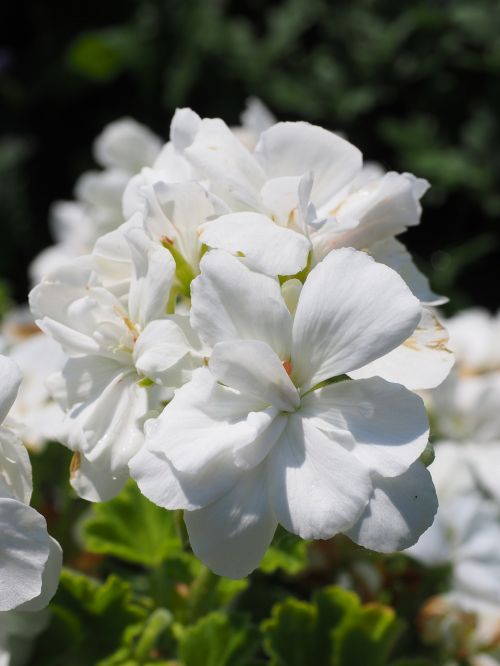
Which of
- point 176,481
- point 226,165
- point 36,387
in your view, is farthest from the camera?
point 36,387

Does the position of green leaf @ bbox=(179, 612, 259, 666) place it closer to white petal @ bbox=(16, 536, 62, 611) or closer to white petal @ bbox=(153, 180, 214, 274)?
white petal @ bbox=(16, 536, 62, 611)

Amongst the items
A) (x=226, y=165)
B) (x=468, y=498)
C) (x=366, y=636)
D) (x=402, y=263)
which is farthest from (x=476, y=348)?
(x=226, y=165)

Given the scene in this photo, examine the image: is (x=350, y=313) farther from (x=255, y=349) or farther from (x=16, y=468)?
(x=16, y=468)

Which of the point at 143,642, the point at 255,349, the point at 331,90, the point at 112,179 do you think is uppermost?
the point at 255,349

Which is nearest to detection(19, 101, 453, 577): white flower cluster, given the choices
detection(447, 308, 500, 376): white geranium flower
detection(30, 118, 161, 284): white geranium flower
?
detection(30, 118, 161, 284): white geranium flower

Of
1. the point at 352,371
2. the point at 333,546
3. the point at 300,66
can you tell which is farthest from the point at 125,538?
the point at 300,66

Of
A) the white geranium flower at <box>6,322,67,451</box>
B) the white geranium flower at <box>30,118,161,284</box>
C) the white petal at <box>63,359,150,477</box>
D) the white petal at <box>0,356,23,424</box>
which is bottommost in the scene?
the white geranium flower at <box>6,322,67,451</box>

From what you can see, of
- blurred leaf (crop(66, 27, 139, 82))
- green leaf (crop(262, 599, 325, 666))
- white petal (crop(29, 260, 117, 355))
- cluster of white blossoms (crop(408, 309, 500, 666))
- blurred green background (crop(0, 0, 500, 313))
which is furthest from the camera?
blurred leaf (crop(66, 27, 139, 82))
